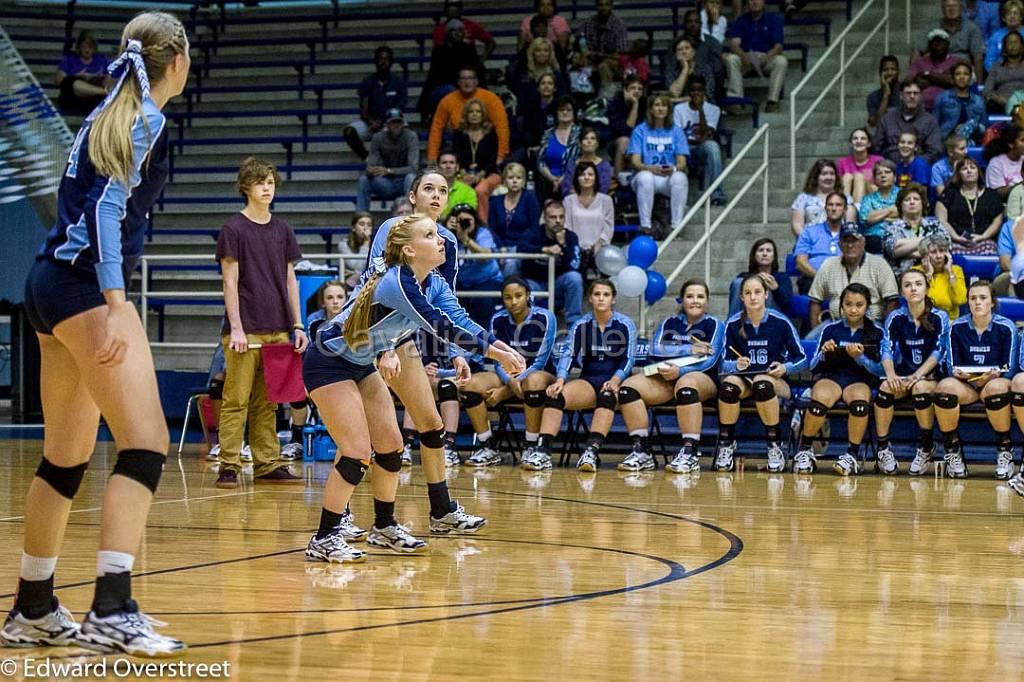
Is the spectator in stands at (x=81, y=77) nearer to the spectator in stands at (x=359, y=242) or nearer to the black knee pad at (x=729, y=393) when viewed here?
the spectator in stands at (x=359, y=242)

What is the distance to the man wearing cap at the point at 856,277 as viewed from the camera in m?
11.1

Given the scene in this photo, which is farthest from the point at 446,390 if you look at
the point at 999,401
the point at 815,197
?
the point at 999,401

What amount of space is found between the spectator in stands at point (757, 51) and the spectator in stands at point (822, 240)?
305cm

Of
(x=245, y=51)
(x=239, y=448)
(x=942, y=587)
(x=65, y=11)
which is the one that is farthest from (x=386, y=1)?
(x=942, y=587)

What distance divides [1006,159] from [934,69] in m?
1.74

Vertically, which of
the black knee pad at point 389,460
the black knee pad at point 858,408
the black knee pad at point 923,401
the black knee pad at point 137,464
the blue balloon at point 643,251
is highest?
the blue balloon at point 643,251

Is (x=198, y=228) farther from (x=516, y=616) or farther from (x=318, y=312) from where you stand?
(x=516, y=616)

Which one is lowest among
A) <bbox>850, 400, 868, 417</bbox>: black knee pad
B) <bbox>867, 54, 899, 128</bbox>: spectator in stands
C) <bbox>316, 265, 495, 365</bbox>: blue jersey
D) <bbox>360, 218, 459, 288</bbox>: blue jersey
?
<bbox>850, 400, 868, 417</bbox>: black knee pad

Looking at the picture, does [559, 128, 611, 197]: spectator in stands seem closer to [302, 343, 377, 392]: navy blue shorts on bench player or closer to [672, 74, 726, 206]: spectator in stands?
[672, 74, 726, 206]: spectator in stands

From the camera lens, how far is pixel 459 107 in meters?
14.6

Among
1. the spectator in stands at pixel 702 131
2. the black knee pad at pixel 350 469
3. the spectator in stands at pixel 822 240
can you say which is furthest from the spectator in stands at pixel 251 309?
the spectator in stands at pixel 702 131

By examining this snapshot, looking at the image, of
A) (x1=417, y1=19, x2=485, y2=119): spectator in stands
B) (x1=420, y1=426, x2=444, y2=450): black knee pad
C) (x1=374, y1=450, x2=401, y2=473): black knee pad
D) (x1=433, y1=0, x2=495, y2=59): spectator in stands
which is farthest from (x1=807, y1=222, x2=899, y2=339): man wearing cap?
(x1=374, y1=450, x2=401, y2=473): black knee pad

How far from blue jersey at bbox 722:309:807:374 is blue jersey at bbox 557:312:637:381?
0.78 metres

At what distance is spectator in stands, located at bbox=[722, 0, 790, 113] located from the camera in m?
14.6
